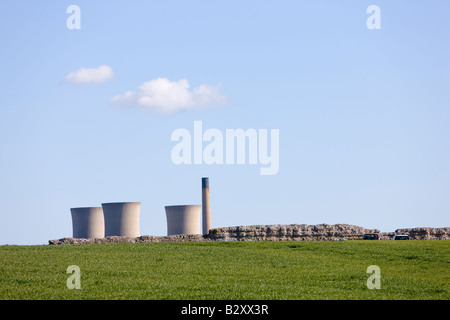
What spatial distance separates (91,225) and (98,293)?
7727cm

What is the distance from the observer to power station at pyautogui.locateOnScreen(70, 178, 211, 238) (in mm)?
88438

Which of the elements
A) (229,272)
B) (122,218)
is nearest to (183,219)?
(122,218)

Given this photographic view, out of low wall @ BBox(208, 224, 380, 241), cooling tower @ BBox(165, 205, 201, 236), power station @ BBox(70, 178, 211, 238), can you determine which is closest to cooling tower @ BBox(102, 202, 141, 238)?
power station @ BBox(70, 178, 211, 238)

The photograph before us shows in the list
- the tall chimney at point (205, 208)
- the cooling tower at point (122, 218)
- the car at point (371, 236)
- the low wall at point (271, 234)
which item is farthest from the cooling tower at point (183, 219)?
the car at point (371, 236)

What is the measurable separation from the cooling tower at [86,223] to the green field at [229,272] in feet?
194

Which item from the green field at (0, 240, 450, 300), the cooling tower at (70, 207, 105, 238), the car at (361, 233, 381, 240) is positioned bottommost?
the cooling tower at (70, 207, 105, 238)

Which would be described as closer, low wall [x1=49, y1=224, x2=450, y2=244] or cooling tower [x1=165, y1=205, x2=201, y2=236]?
low wall [x1=49, y1=224, x2=450, y2=244]

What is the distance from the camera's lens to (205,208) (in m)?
101

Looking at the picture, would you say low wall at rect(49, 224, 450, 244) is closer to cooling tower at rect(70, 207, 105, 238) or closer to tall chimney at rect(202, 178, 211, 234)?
cooling tower at rect(70, 207, 105, 238)

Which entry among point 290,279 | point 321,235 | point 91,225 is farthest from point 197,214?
point 290,279

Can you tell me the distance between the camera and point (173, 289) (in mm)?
18812
